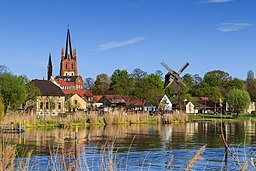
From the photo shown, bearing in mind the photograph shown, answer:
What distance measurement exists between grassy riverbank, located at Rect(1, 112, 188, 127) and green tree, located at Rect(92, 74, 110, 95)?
7008cm

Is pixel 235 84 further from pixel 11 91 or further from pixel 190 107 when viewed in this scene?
pixel 11 91

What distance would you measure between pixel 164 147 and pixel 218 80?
98388 mm

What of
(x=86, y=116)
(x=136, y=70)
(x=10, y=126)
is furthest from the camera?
(x=136, y=70)

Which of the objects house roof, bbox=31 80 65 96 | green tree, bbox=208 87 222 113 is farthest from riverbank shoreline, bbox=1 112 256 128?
green tree, bbox=208 87 222 113

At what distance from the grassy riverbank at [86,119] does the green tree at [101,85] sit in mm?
70079

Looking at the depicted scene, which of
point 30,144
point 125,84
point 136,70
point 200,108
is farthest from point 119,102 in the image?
point 30,144

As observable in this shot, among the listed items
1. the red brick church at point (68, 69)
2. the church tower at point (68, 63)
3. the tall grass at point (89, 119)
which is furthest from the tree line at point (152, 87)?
the church tower at point (68, 63)

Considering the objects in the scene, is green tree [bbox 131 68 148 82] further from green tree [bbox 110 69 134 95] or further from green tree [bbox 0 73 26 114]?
green tree [bbox 0 73 26 114]

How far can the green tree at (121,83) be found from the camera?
11844cm

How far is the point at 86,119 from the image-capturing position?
57.0 m

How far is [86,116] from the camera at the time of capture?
57750 millimetres

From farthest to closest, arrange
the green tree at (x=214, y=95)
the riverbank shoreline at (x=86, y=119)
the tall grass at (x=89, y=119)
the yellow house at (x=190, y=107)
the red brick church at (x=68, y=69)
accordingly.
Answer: the red brick church at (x=68, y=69) < the yellow house at (x=190, y=107) < the green tree at (x=214, y=95) < the tall grass at (x=89, y=119) < the riverbank shoreline at (x=86, y=119)

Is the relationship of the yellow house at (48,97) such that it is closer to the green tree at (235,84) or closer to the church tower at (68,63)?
the green tree at (235,84)

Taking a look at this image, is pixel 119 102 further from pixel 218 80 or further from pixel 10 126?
pixel 10 126
